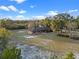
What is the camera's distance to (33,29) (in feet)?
236

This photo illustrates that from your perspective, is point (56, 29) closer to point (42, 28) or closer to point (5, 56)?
point (42, 28)

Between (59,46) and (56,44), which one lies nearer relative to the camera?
(59,46)

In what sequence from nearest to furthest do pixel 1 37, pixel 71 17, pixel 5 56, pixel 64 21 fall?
pixel 5 56 < pixel 1 37 < pixel 64 21 < pixel 71 17

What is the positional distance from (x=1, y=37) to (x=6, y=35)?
70 cm

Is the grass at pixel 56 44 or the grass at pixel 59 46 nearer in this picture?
the grass at pixel 59 46

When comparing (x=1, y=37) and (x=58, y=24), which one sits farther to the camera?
(x=58, y=24)

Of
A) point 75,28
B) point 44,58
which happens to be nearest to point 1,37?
point 44,58

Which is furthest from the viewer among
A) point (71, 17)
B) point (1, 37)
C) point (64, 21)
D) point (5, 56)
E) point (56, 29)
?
point (71, 17)

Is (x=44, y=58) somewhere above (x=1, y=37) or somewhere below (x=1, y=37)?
below

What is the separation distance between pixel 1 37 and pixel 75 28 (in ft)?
177

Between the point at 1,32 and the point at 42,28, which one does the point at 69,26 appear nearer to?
the point at 42,28

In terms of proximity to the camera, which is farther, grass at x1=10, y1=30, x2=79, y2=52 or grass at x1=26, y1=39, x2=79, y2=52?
grass at x1=10, y1=30, x2=79, y2=52

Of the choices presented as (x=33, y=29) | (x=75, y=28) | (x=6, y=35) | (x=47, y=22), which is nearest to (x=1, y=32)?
(x=6, y=35)

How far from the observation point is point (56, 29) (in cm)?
7100
